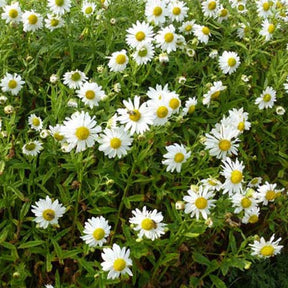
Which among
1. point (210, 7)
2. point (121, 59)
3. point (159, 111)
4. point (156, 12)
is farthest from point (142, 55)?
point (210, 7)

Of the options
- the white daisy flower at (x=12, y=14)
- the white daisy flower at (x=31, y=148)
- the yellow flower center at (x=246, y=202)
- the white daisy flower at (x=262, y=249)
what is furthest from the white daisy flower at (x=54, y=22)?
the white daisy flower at (x=262, y=249)

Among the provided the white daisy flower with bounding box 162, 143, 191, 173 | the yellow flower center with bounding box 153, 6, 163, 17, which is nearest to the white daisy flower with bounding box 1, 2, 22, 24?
the yellow flower center with bounding box 153, 6, 163, 17

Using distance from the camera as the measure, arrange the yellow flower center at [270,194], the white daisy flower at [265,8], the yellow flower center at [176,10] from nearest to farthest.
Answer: the yellow flower center at [270,194]
the yellow flower center at [176,10]
the white daisy flower at [265,8]

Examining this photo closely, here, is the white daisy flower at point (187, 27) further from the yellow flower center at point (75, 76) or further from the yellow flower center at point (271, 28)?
the yellow flower center at point (75, 76)

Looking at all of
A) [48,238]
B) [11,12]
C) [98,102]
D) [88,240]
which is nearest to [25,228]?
[48,238]

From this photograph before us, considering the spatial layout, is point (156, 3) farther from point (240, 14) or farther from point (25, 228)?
point (25, 228)
